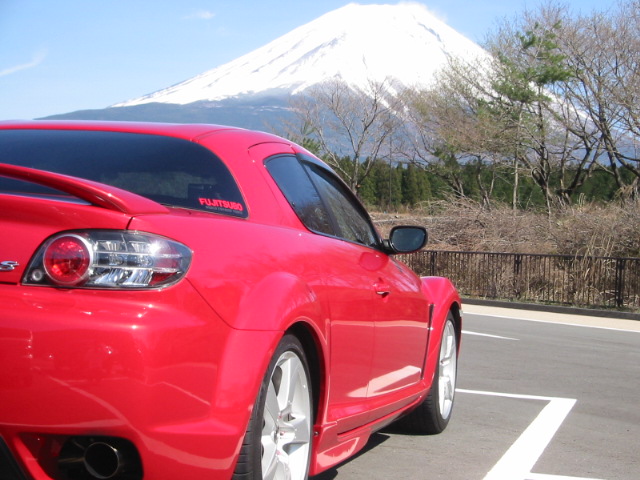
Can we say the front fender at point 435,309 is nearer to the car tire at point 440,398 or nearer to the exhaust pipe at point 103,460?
the car tire at point 440,398

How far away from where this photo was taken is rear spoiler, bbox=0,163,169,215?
293 centimetres

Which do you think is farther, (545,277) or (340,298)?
(545,277)

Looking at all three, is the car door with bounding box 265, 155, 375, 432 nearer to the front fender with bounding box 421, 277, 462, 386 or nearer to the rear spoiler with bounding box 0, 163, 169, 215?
the rear spoiler with bounding box 0, 163, 169, 215

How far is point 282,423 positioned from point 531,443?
2.71 metres

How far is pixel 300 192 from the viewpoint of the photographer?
423 cm

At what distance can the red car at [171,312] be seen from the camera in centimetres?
271

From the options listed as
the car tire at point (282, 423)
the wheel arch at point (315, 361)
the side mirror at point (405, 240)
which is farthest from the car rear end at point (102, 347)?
the side mirror at point (405, 240)

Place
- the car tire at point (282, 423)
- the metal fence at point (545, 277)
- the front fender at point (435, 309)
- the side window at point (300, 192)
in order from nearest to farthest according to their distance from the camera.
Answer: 1. the car tire at point (282, 423)
2. the side window at point (300, 192)
3. the front fender at point (435, 309)
4. the metal fence at point (545, 277)

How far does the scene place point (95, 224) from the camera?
113 inches

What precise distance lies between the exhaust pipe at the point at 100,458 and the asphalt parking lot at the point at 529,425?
2.10 m

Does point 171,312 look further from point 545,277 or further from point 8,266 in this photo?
point 545,277

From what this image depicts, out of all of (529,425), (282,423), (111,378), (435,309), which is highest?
(111,378)

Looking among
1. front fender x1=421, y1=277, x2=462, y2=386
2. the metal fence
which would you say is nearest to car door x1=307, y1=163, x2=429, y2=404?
front fender x1=421, y1=277, x2=462, y2=386

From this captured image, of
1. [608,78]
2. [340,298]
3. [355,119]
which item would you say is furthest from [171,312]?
[355,119]
